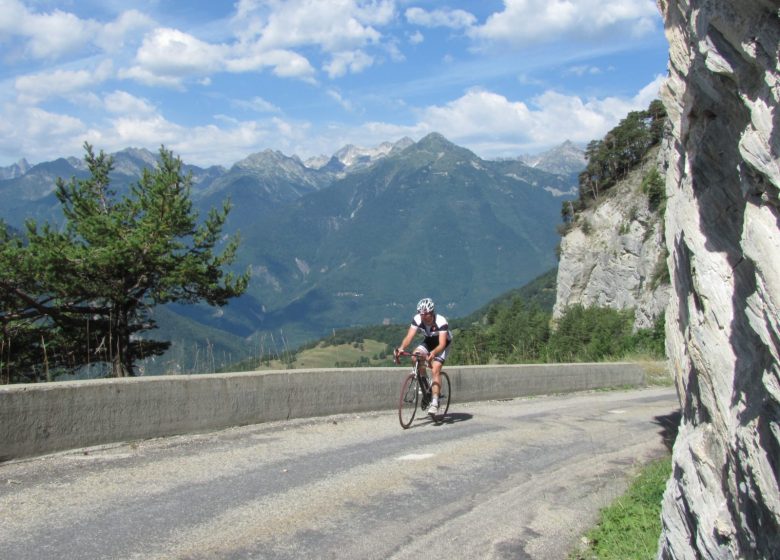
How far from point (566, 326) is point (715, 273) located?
43142mm

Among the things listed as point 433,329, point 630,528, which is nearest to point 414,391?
point 433,329

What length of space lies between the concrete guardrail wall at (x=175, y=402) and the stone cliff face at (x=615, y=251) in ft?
156

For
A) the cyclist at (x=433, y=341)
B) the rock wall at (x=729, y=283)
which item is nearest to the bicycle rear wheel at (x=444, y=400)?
the cyclist at (x=433, y=341)

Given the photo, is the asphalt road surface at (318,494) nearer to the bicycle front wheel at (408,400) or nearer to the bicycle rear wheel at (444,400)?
the bicycle front wheel at (408,400)

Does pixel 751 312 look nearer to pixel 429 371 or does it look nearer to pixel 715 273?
pixel 715 273

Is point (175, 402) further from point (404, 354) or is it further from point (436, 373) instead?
point (436, 373)

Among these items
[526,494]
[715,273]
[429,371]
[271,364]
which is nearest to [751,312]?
[715,273]

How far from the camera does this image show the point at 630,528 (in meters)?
6.46

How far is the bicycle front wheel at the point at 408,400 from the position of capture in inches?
424

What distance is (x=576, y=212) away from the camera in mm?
82375

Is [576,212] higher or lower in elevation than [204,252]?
higher

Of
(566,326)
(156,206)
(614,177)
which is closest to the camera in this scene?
(156,206)

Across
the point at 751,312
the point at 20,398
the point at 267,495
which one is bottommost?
the point at 267,495

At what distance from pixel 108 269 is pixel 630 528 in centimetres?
1979
